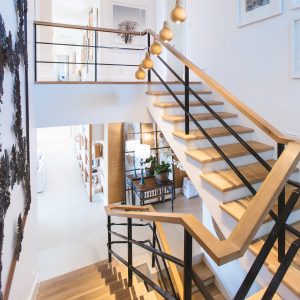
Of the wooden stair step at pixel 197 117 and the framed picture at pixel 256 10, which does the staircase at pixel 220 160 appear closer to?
the wooden stair step at pixel 197 117

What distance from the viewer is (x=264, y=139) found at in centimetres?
303

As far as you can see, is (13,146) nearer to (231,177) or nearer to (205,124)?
(231,177)

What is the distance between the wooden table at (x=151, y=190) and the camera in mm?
5492

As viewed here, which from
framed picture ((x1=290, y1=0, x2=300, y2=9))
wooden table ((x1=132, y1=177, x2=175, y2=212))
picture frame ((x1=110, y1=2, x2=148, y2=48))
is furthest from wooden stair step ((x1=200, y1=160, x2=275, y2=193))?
picture frame ((x1=110, y1=2, x2=148, y2=48))

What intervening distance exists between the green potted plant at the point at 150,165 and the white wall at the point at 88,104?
235cm

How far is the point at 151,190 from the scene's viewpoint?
5.62 m

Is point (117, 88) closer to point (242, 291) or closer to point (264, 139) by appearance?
point (264, 139)

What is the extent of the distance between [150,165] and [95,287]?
11.4 ft

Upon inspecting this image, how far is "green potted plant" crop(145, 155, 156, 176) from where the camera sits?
19.3ft

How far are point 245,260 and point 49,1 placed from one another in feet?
20.3

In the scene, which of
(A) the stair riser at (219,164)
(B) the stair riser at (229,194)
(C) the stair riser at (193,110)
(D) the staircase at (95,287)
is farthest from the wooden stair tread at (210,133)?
(D) the staircase at (95,287)

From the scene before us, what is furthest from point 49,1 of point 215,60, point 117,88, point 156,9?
point 215,60

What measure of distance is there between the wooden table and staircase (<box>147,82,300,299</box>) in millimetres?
2447

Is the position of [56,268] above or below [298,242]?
below
